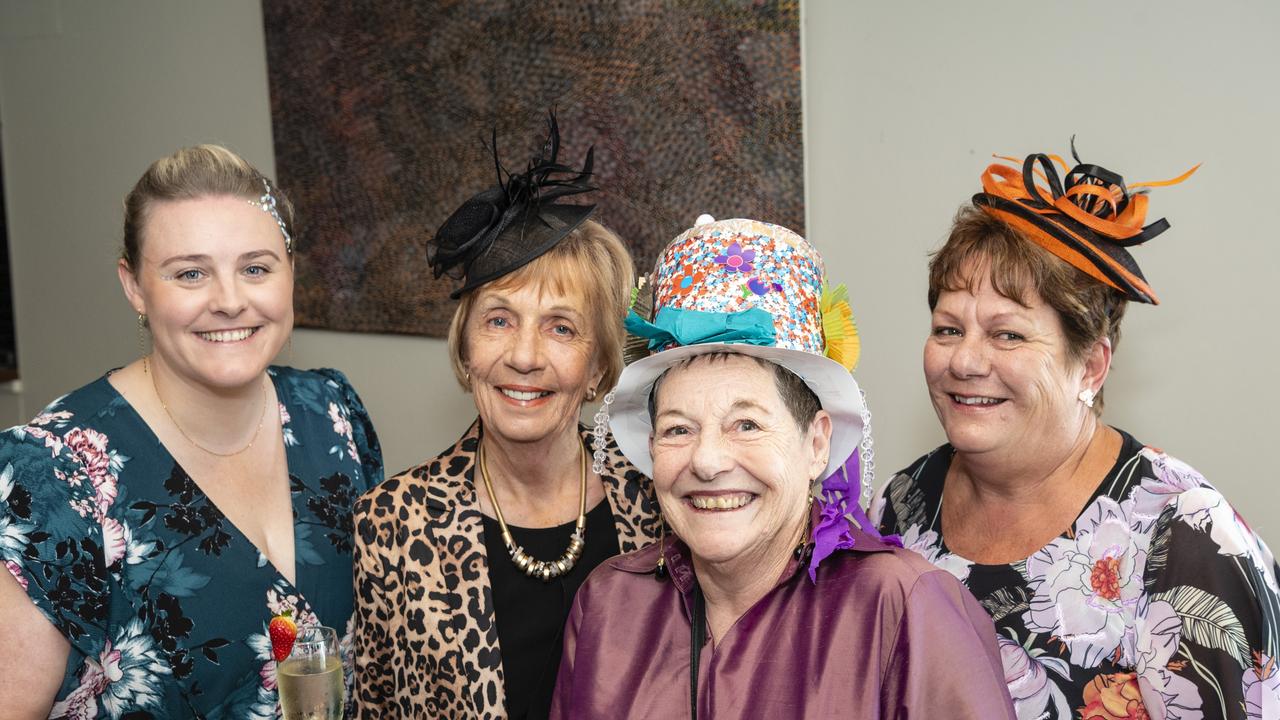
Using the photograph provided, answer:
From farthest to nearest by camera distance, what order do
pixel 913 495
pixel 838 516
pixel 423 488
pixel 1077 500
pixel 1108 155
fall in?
pixel 1108 155
pixel 913 495
pixel 423 488
pixel 1077 500
pixel 838 516

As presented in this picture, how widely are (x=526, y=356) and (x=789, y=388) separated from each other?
23.2 inches

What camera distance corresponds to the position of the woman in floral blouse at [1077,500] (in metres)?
1.66

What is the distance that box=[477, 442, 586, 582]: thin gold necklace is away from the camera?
81.4 inches

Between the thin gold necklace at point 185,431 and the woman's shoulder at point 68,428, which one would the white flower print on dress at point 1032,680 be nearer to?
the thin gold necklace at point 185,431

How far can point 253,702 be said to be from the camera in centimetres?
216

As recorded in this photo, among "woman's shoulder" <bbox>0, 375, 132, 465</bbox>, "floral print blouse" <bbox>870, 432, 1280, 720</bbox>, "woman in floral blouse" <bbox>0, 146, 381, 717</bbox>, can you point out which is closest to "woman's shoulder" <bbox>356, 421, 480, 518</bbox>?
"woman in floral blouse" <bbox>0, 146, 381, 717</bbox>

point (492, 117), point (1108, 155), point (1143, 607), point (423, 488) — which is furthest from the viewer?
point (492, 117)

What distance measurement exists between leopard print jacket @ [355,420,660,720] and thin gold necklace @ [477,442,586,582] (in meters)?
0.04

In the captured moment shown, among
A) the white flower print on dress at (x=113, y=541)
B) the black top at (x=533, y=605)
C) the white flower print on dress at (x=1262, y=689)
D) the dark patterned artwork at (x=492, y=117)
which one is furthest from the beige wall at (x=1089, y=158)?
the white flower print on dress at (x=113, y=541)

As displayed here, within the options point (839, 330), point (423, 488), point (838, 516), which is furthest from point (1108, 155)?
point (423, 488)

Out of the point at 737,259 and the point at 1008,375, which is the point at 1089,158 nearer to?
the point at 1008,375

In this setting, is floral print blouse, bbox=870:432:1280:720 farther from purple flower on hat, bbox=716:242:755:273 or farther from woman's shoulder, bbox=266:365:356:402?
woman's shoulder, bbox=266:365:356:402

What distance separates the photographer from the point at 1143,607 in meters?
1.74

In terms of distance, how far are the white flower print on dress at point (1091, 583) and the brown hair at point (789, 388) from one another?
573 mm
